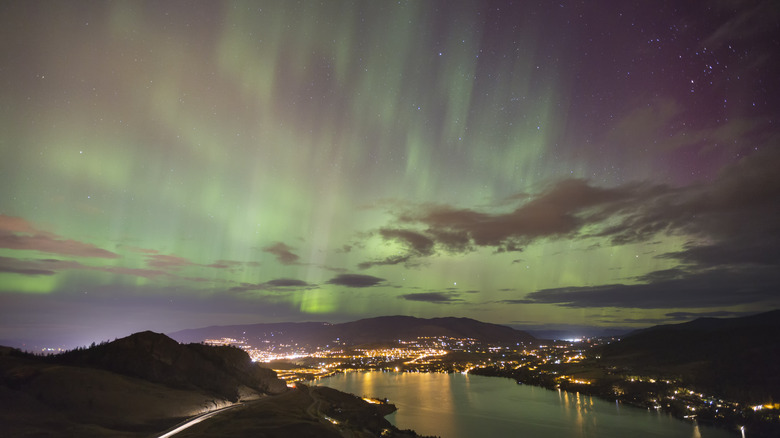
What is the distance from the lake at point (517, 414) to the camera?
191ft

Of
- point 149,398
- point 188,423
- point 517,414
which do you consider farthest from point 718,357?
point 149,398

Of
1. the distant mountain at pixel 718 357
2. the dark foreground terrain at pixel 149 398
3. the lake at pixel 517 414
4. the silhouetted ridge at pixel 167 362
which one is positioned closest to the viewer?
the dark foreground terrain at pixel 149 398

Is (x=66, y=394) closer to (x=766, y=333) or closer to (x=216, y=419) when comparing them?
(x=216, y=419)

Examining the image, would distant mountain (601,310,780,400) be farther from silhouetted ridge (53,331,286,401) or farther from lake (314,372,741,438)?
silhouetted ridge (53,331,286,401)

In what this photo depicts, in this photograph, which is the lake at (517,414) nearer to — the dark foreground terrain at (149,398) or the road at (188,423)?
the dark foreground terrain at (149,398)

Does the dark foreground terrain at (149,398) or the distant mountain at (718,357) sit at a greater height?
the dark foreground terrain at (149,398)

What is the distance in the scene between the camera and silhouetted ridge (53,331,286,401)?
4744cm

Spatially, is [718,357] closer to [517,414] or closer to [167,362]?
[517,414]

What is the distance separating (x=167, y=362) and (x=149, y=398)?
13324mm

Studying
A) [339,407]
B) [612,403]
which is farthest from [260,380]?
[612,403]

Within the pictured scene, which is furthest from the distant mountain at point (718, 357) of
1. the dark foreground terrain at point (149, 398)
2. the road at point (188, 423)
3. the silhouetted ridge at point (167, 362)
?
the silhouetted ridge at point (167, 362)

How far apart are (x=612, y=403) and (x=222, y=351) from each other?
7917 cm

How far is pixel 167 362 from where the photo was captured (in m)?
51.6

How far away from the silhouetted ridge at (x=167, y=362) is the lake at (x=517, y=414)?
28.0 m
